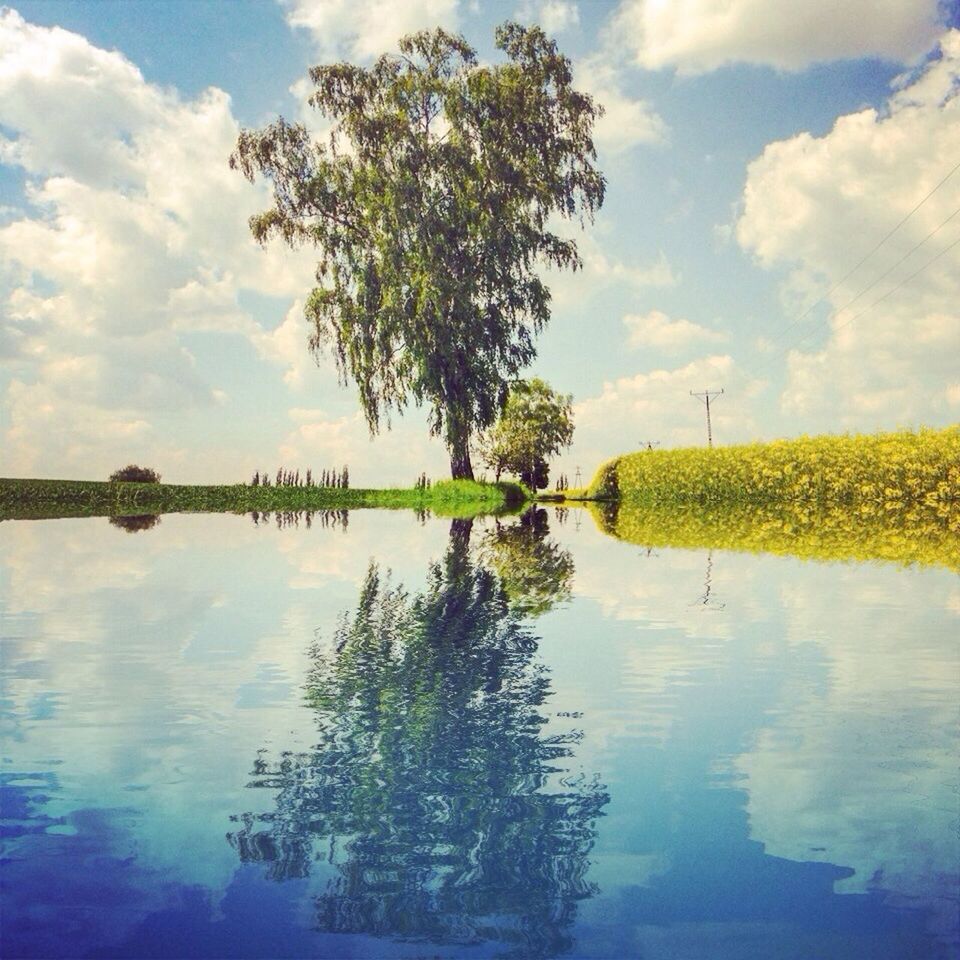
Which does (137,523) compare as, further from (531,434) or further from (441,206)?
(531,434)

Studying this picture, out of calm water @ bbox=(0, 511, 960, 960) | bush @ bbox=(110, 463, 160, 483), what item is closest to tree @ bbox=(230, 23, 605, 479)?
bush @ bbox=(110, 463, 160, 483)

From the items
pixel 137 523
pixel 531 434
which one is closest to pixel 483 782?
pixel 137 523

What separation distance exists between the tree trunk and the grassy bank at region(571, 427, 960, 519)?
7.50m

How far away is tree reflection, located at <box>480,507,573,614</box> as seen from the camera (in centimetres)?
917

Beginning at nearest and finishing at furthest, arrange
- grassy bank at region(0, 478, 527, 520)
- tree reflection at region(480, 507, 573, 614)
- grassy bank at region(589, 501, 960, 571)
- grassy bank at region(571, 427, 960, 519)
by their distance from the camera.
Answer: tree reflection at region(480, 507, 573, 614) < grassy bank at region(589, 501, 960, 571) < grassy bank at region(571, 427, 960, 519) < grassy bank at region(0, 478, 527, 520)

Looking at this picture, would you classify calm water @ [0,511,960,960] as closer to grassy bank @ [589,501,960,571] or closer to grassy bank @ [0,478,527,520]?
grassy bank @ [589,501,960,571]

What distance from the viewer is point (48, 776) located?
3842 mm

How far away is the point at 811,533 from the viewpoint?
18.4 metres

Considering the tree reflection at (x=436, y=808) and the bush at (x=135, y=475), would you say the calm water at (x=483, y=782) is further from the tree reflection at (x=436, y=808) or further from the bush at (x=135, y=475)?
the bush at (x=135, y=475)

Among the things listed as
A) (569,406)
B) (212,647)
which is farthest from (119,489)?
(569,406)

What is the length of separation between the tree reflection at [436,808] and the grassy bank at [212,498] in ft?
78.2

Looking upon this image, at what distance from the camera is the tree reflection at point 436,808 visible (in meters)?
2.60

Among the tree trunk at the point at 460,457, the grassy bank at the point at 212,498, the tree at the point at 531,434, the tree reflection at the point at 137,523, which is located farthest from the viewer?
the tree at the point at 531,434

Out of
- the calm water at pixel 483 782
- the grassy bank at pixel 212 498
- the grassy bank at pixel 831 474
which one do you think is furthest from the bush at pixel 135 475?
the calm water at pixel 483 782
